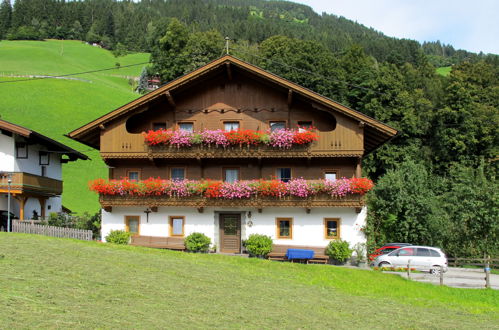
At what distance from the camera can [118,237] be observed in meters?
30.6

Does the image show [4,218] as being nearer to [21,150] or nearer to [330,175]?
[21,150]

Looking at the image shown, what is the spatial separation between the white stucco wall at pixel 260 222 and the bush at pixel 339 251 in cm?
62

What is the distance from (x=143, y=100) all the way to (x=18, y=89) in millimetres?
64151

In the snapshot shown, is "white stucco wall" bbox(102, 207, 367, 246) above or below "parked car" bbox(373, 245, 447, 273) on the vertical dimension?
above

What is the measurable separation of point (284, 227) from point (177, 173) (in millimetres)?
6687

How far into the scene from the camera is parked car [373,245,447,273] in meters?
28.7

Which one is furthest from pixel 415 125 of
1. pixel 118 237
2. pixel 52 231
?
pixel 52 231

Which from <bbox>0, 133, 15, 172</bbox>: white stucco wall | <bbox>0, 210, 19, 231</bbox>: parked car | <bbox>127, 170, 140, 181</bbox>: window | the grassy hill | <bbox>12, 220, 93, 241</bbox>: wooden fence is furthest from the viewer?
the grassy hill

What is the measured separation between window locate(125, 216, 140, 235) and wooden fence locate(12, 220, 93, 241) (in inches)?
121

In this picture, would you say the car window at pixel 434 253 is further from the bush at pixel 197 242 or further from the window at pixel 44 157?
the window at pixel 44 157

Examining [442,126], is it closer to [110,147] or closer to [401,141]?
[401,141]

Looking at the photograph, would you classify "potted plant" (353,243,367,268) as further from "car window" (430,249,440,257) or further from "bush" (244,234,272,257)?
"bush" (244,234,272,257)

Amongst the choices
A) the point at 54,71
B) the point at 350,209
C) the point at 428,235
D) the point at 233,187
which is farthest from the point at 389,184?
the point at 54,71

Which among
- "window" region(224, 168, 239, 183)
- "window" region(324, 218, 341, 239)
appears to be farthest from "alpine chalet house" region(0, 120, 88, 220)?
"window" region(324, 218, 341, 239)
